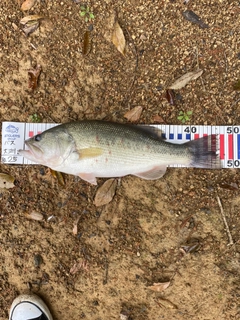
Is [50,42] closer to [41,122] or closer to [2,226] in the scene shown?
[41,122]

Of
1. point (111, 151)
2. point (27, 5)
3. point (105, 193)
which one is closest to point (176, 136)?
point (111, 151)

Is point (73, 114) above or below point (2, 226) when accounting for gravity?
above

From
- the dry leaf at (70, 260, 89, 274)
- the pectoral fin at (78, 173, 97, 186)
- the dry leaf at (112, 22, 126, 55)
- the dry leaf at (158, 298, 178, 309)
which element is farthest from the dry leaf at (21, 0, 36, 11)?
the dry leaf at (158, 298, 178, 309)

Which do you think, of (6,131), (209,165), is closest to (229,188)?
(209,165)

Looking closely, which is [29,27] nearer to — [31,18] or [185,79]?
[31,18]

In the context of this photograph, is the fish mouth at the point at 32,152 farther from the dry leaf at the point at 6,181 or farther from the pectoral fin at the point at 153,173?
the pectoral fin at the point at 153,173

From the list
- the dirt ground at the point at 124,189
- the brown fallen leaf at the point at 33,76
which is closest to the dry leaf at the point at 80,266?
the dirt ground at the point at 124,189
